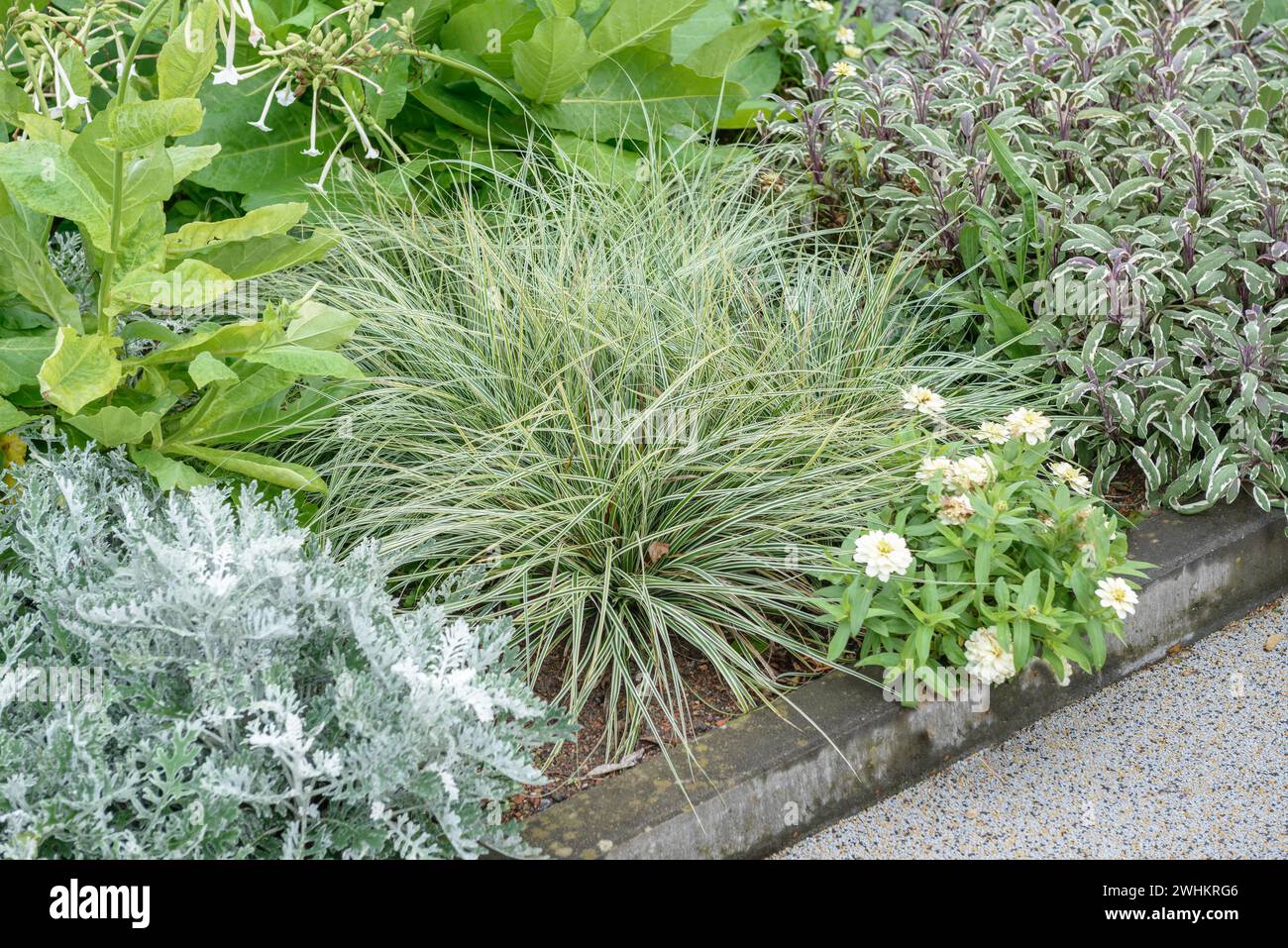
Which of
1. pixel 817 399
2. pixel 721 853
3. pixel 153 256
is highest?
pixel 153 256

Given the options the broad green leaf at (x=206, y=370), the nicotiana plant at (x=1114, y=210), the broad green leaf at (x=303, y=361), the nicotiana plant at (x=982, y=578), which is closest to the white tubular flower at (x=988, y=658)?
the nicotiana plant at (x=982, y=578)

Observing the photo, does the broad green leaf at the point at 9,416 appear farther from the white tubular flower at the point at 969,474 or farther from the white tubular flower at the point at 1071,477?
the white tubular flower at the point at 1071,477

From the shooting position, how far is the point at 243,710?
170 centimetres

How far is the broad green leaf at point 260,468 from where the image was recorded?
2193 mm

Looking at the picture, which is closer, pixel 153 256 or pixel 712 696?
pixel 153 256

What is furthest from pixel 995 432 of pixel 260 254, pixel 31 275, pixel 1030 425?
pixel 31 275

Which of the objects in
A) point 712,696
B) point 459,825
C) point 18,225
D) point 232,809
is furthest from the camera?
point 712,696

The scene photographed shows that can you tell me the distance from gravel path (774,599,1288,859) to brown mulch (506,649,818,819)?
28 cm

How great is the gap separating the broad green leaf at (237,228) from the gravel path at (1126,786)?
1398 millimetres

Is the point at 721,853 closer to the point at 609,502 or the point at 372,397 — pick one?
the point at 609,502

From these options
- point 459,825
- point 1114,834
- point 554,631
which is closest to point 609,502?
point 554,631

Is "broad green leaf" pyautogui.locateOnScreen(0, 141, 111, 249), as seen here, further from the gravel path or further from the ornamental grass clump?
the gravel path

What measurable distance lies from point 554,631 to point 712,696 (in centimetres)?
32

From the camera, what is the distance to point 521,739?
1.87 meters
